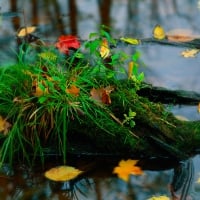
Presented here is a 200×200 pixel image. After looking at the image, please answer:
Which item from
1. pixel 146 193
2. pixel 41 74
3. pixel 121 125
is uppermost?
pixel 41 74

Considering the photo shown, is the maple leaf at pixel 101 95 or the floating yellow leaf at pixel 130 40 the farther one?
the floating yellow leaf at pixel 130 40

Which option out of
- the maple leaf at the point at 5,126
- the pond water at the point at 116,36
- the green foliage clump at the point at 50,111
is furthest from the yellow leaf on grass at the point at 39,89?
the pond water at the point at 116,36

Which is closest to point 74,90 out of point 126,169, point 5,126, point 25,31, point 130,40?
point 5,126

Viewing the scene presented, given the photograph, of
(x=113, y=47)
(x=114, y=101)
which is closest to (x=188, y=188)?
(x=114, y=101)

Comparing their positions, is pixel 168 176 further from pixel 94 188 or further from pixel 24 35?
pixel 24 35

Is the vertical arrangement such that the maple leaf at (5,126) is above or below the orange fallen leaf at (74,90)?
below

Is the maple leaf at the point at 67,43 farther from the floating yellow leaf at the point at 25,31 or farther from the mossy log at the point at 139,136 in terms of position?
the mossy log at the point at 139,136
